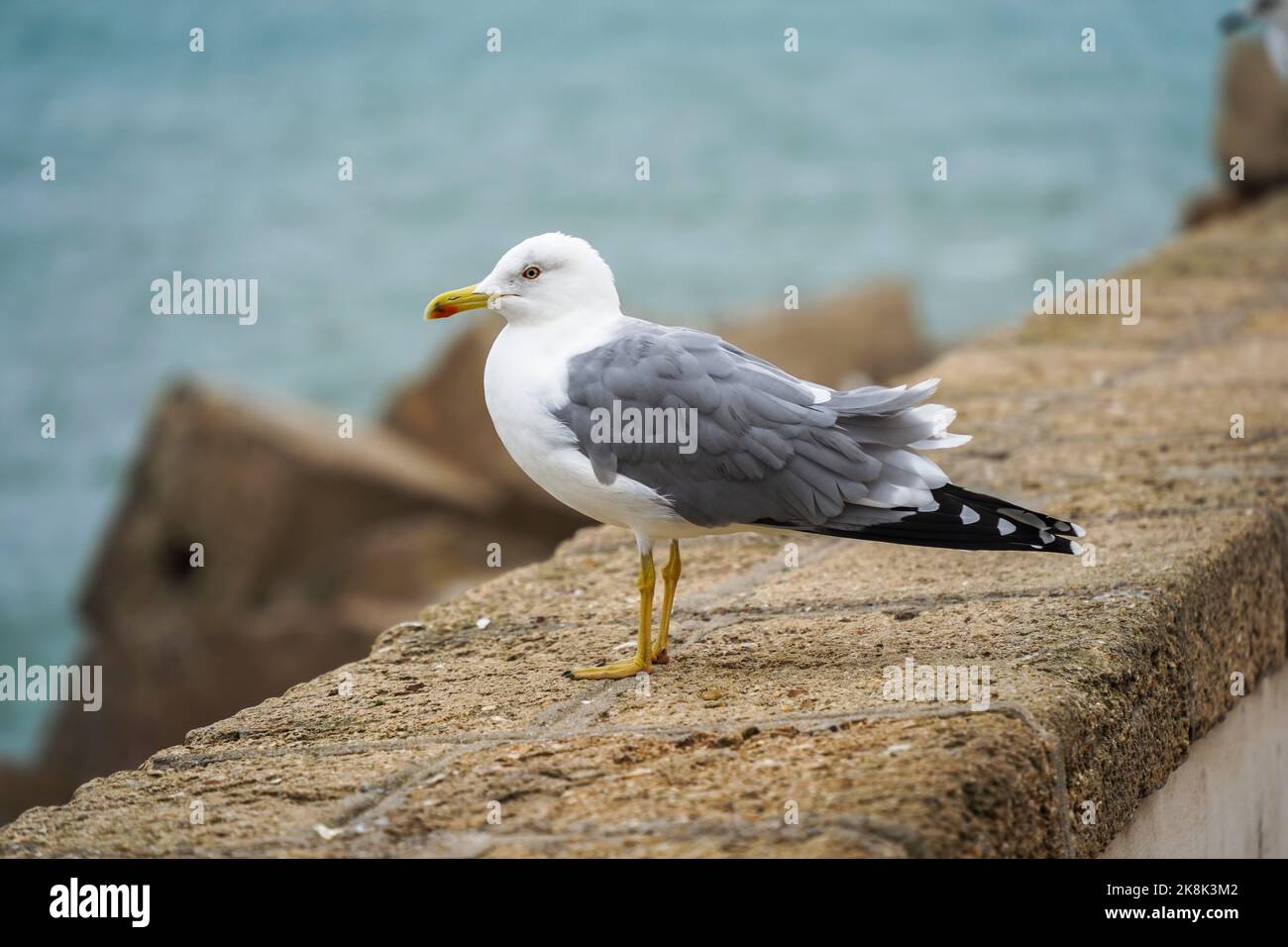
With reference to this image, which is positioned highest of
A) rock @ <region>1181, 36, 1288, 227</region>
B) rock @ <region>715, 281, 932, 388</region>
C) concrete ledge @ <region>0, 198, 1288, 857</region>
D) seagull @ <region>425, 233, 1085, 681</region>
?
rock @ <region>1181, 36, 1288, 227</region>

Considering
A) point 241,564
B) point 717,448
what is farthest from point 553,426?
point 241,564

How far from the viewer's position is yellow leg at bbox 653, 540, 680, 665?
2939 mm

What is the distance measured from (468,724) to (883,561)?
124cm

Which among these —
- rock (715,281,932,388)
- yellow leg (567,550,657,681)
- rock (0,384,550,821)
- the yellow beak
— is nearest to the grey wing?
yellow leg (567,550,657,681)

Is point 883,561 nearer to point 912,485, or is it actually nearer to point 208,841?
point 912,485

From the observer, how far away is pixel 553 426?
2.79 meters

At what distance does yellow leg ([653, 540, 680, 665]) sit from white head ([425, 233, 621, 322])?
51cm

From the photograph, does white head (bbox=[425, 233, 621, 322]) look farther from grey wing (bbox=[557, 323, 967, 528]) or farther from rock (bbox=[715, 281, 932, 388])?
rock (bbox=[715, 281, 932, 388])

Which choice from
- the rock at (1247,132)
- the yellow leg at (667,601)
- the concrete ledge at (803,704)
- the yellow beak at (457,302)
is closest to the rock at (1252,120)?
the rock at (1247,132)

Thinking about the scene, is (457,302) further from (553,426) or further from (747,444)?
(747,444)

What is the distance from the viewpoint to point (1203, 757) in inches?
121

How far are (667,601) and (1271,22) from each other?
19.4 feet

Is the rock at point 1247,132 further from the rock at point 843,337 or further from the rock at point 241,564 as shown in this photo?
the rock at point 241,564
